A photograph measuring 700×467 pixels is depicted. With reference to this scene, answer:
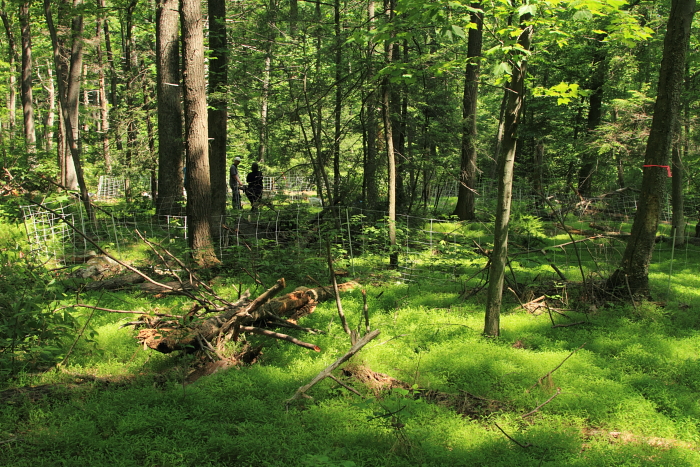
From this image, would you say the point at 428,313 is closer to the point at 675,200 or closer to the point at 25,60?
the point at 675,200

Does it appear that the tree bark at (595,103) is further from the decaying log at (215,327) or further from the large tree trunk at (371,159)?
the decaying log at (215,327)

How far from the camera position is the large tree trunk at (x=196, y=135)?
796cm

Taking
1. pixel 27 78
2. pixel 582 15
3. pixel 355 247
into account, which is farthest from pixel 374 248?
pixel 27 78

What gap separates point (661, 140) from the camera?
249 inches

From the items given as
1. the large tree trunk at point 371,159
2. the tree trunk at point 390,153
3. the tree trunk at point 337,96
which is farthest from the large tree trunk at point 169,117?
the tree trunk at point 390,153

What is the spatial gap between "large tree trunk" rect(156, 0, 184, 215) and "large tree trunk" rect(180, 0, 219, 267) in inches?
134

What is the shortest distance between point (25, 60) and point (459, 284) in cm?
1932

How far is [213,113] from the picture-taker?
1064cm

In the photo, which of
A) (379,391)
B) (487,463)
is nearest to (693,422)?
(487,463)

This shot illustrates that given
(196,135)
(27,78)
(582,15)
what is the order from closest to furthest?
(582,15) → (196,135) → (27,78)

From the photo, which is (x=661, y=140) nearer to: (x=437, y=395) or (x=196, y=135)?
(x=437, y=395)

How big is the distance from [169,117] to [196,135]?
13.8 ft

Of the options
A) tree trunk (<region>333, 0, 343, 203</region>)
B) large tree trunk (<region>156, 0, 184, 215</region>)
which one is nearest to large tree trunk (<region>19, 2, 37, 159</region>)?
large tree trunk (<region>156, 0, 184, 215</region>)

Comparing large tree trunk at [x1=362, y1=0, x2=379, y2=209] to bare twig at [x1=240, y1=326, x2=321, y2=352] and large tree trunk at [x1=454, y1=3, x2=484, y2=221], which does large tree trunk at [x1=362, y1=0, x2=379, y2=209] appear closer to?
large tree trunk at [x1=454, y1=3, x2=484, y2=221]
